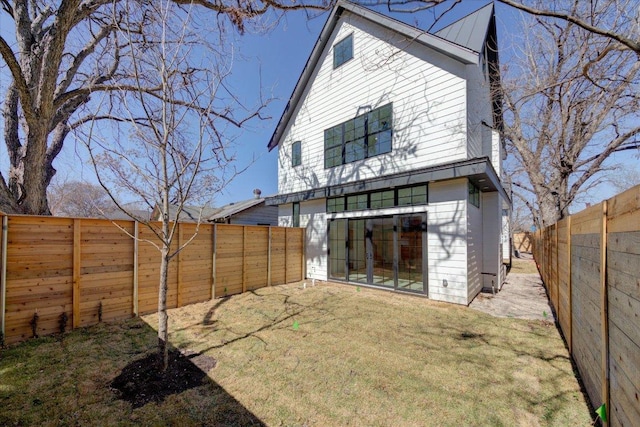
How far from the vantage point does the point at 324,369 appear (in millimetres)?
3371

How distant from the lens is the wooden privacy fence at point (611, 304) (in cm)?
163

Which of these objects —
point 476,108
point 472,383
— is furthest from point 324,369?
point 476,108

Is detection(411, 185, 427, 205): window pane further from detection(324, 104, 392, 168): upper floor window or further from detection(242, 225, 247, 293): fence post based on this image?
detection(242, 225, 247, 293): fence post

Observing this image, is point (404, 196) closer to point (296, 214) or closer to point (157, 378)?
point (296, 214)

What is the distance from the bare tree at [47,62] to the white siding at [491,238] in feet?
24.8

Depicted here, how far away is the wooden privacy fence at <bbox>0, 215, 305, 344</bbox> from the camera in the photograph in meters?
4.22

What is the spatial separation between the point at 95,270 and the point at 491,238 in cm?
1039

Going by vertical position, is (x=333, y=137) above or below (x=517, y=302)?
above

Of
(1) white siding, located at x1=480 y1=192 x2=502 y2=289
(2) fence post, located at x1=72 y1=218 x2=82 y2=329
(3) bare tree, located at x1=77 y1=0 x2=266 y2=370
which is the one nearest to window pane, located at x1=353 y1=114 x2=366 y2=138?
(3) bare tree, located at x1=77 y1=0 x2=266 y2=370

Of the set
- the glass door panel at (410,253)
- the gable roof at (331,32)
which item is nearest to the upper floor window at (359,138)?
the gable roof at (331,32)

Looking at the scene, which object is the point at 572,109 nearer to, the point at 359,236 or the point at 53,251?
the point at 359,236

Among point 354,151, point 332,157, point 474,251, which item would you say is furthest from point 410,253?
point 332,157

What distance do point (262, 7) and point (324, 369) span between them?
799 centimetres

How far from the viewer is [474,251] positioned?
7148 millimetres
